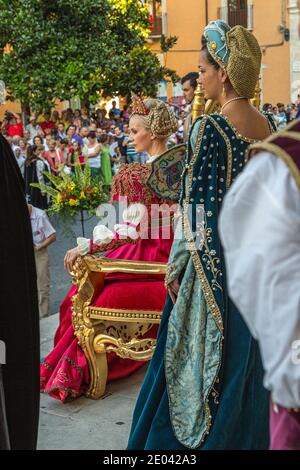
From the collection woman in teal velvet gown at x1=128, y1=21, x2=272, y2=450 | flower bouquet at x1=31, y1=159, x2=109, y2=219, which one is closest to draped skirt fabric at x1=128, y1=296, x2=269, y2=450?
woman in teal velvet gown at x1=128, y1=21, x2=272, y2=450

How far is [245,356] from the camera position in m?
2.95

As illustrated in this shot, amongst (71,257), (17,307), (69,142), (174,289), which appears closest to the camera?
(17,307)

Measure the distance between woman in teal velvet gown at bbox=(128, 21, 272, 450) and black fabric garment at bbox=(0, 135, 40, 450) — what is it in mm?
511

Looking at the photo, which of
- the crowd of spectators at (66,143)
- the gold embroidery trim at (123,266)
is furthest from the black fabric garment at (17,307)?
the crowd of spectators at (66,143)

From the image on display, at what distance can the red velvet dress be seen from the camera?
4.06 meters

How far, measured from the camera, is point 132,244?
4137 millimetres

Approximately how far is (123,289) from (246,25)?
28.5 metres

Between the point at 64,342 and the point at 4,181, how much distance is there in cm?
172

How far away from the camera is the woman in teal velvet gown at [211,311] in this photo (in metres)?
2.95

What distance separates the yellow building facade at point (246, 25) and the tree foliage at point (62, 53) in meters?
13.6

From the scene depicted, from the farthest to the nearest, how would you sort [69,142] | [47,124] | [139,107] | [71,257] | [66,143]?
[47,124] < [69,142] < [66,143] < [139,107] < [71,257]

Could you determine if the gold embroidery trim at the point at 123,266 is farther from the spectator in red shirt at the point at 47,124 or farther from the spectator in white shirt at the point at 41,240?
the spectator in red shirt at the point at 47,124

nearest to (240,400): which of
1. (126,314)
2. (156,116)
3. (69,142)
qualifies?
(126,314)

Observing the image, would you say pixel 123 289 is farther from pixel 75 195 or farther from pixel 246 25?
pixel 246 25
